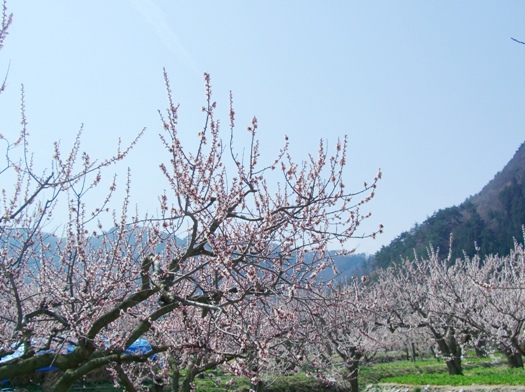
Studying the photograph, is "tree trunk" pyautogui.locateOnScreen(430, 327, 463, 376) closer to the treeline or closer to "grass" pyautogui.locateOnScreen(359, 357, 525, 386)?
"grass" pyautogui.locateOnScreen(359, 357, 525, 386)

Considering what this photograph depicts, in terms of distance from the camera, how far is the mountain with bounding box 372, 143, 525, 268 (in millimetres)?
58312

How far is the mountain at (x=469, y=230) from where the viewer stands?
58.3 metres

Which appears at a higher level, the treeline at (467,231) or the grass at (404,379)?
the treeline at (467,231)

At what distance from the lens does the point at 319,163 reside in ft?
17.7

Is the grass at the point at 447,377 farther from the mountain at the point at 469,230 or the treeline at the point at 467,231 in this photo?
the treeline at the point at 467,231

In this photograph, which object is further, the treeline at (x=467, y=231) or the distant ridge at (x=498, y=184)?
the distant ridge at (x=498, y=184)

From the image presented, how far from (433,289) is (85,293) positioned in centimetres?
1776

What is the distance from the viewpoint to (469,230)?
59.9 metres

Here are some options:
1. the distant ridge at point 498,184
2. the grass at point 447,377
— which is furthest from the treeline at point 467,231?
the grass at point 447,377

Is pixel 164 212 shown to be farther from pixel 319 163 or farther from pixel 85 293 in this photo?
A: pixel 319 163

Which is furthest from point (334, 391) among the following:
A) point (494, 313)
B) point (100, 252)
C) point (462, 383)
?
point (100, 252)

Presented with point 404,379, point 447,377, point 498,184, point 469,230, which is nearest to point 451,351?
point 447,377

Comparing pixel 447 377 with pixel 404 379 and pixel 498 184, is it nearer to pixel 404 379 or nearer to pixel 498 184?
pixel 404 379

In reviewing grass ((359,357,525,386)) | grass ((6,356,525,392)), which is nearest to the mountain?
grass ((359,357,525,386))
